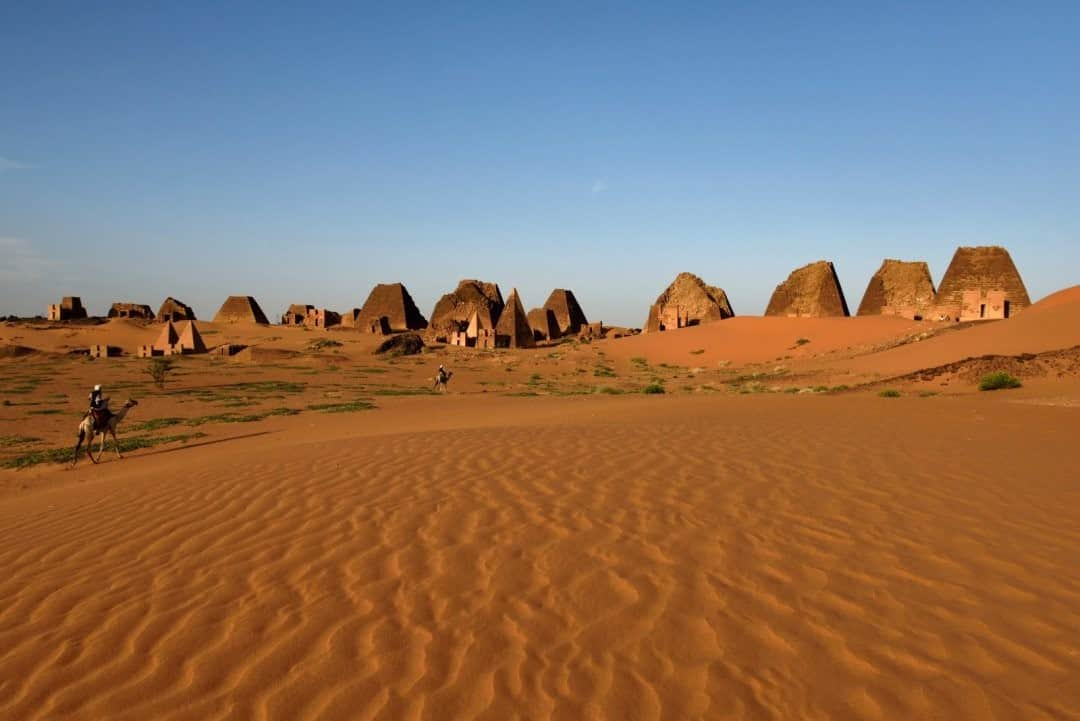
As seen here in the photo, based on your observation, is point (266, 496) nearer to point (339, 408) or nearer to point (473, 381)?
point (339, 408)

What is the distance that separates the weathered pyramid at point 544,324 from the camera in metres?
72.7

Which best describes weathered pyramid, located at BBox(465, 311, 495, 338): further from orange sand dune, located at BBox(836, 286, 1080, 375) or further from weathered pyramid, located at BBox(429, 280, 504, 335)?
orange sand dune, located at BBox(836, 286, 1080, 375)

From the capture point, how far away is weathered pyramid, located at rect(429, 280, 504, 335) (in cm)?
6462

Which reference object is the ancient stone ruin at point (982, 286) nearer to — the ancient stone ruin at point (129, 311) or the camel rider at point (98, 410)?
the camel rider at point (98, 410)

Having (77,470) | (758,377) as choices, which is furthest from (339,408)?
(758,377)

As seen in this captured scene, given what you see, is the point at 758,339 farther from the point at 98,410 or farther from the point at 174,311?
the point at 174,311

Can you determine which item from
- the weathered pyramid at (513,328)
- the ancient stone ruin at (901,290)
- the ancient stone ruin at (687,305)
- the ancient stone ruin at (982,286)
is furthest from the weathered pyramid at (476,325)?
the ancient stone ruin at (982,286)

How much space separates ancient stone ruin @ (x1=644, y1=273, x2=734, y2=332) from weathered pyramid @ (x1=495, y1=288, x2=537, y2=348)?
15435 millimetres

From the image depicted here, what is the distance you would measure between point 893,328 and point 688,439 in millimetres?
42213

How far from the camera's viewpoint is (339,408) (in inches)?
743

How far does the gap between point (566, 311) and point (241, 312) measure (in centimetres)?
3674

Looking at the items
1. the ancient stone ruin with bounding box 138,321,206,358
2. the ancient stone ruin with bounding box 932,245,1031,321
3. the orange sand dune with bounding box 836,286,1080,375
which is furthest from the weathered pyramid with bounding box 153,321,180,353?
the ancient stone ruin with bounding box 932,245,1031,321

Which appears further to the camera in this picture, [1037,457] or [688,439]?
[688,439]

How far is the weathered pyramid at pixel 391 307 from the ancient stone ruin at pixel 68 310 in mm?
29875
